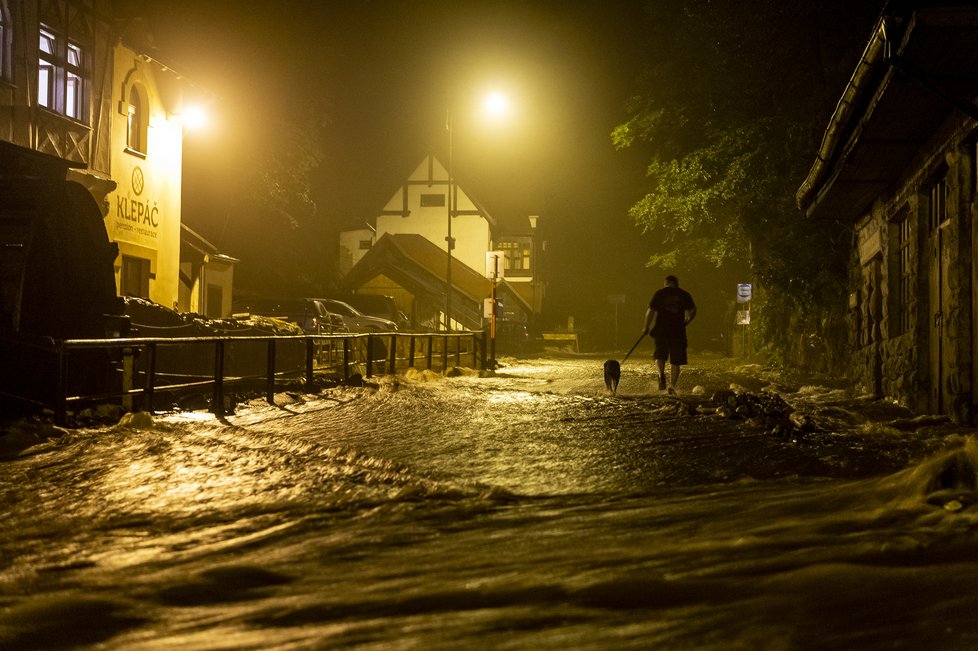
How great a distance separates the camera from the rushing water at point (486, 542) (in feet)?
10.5

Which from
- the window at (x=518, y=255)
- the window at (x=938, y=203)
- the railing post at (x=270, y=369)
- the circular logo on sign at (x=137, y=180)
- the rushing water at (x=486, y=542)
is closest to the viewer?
the rushing water at (x=486, y=542)

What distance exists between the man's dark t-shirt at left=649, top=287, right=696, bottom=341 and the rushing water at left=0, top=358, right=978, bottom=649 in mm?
6707

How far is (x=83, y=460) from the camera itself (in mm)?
7109

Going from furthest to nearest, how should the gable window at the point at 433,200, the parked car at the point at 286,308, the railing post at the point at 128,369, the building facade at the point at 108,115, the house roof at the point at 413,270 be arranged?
1. the gable window at the point at 433,200
2. the house roof at the point at 413,270
3. the parked car at the point at 286,308
4. the building facade at the point at 108,115
5. the railing post at the point at 128,369

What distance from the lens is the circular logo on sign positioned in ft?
71.1

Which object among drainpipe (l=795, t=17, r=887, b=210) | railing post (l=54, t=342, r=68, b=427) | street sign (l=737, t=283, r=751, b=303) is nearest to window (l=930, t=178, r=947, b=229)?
drainpipe (l=795, t=17, r=887, b=210)

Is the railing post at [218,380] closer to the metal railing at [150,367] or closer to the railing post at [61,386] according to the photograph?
the metal railing at [150,367]

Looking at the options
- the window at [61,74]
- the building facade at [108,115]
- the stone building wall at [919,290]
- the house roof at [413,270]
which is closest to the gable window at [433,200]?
the house roof at [413,270]

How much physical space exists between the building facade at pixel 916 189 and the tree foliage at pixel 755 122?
5762mm

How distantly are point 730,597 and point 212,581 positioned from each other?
2006mm

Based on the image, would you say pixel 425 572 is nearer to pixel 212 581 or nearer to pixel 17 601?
pixel 212 581

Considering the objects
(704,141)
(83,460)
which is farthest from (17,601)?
(704,141)

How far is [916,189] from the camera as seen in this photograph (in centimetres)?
1126

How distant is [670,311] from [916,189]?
4.74m
